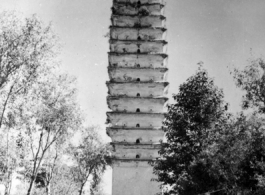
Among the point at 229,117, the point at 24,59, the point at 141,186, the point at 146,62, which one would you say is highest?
the point at 146,62

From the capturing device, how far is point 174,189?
13.9m

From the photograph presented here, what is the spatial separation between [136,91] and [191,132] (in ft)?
29.9

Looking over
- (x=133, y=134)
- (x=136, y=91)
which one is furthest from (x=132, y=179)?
(x=136, y=91)

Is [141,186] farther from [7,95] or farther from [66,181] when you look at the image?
[7,95]

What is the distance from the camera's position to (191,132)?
13.9 m

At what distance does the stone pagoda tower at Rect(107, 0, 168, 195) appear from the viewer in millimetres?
20422


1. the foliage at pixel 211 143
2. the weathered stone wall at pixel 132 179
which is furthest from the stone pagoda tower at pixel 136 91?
the foliage at pixel 211 143

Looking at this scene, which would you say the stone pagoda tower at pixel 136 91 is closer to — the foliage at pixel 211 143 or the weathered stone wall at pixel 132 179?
the weathered stone wall at pixel 132 179

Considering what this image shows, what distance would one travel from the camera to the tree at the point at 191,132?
41.9 ft

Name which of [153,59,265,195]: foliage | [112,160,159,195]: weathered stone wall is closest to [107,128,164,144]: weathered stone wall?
[112,160,159,195]: weathered stone wall

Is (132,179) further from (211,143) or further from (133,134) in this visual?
(211,143)

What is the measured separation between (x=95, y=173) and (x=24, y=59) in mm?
19149

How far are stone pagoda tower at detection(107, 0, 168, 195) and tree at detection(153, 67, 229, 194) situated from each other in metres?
5.78

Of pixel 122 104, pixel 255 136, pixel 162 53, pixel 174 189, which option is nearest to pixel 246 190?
pixel 255 136
